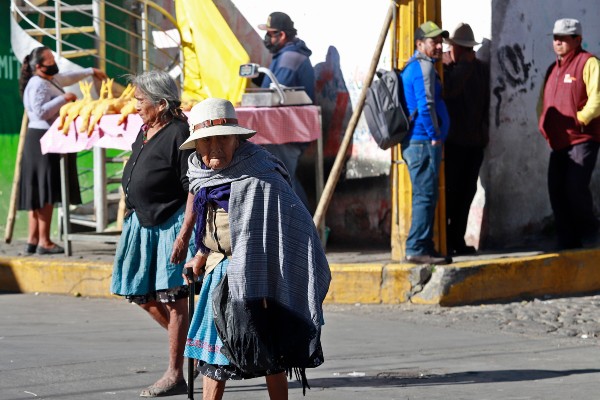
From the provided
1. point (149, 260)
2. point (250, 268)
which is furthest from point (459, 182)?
point (250, 268)

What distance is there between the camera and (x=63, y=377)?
8.00 m

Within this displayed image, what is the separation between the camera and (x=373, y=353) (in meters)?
8.86

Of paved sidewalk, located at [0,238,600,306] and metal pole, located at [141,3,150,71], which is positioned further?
metal pole, located at [141,3,150,71]

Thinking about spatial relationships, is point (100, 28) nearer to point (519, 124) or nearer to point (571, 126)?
point (519, 124)

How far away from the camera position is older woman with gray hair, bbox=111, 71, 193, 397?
24.7ft

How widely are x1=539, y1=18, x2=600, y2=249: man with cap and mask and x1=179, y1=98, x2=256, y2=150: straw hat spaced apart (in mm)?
5507

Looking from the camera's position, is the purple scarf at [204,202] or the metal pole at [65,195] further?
the metal pole at [65,195]

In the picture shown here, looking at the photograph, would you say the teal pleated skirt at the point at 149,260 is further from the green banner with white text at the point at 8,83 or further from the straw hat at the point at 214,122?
the green banner with white text at the point at 8,83

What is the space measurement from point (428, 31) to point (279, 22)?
2.38m

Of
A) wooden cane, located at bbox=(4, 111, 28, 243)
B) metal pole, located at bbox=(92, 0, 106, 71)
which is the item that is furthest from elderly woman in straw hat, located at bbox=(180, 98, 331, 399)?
metal pole, located at bbox=(92, 0, 106, 71)

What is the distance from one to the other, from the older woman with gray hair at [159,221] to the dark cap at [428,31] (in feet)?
11.0

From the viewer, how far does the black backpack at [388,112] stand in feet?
34.8

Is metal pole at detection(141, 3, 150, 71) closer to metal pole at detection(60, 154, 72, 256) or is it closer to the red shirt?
metal pole at detection(60, 154, 72, 256)

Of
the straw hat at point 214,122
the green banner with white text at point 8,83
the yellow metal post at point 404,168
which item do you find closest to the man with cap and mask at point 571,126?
the yellow metal post at point 404,168
